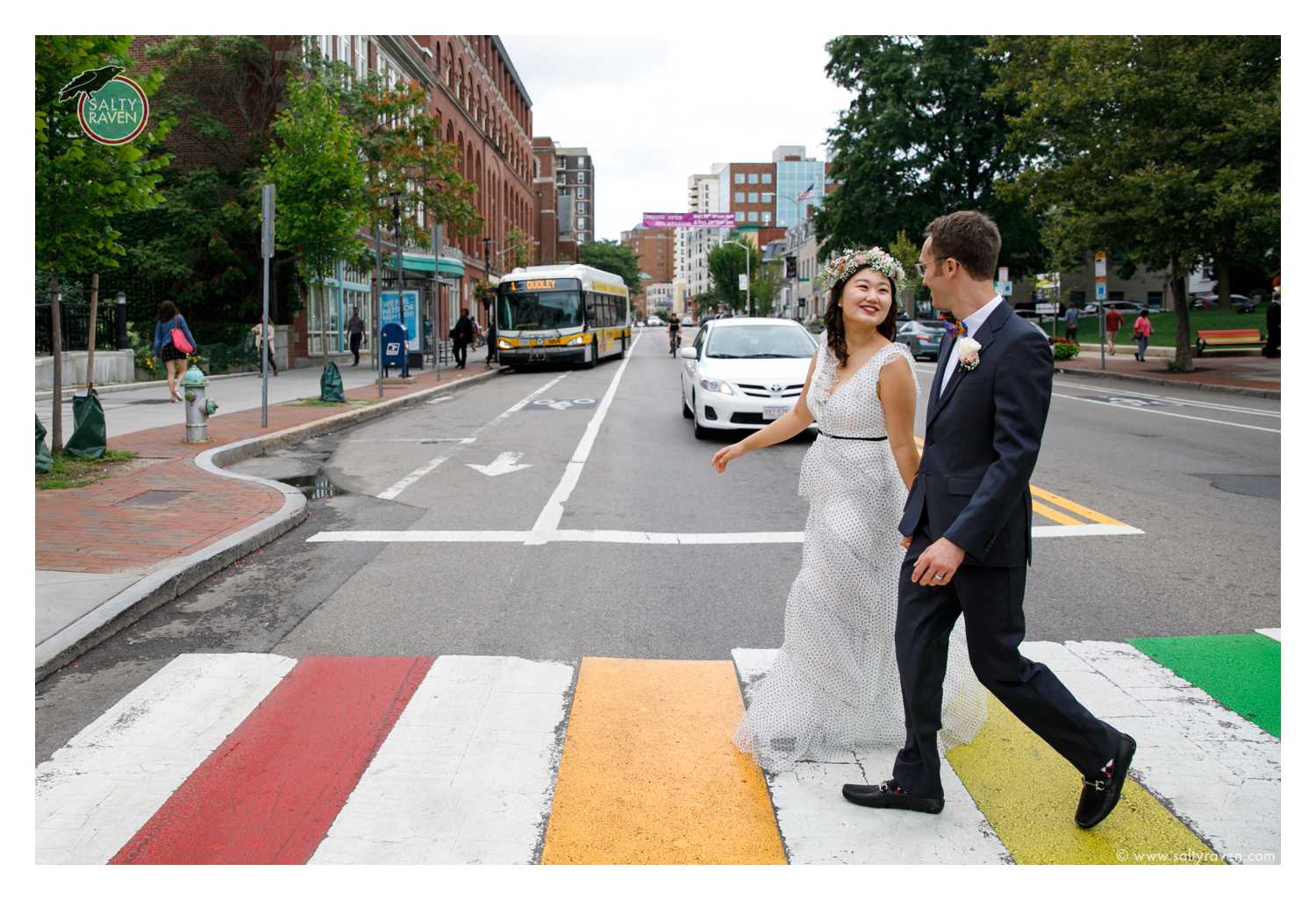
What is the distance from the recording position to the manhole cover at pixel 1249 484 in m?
9.81

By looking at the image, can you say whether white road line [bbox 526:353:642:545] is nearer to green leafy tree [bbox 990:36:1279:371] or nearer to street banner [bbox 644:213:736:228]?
green leafy tree [bbox 990:36:1279:371]

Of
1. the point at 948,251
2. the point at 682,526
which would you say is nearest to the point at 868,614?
the point at 948,251

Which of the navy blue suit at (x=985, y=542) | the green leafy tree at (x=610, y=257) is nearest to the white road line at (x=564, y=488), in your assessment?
the navy blue suit at (x=985, y=542)

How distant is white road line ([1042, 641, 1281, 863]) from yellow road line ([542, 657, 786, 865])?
4.57 feet

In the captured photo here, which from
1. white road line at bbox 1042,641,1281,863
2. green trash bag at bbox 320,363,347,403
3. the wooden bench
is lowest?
white road line at bbox 1042,641,1281,863

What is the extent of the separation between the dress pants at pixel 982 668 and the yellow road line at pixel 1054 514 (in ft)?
17.9

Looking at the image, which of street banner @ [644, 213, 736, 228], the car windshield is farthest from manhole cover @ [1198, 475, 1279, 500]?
street banner @ [644, 213, 736, 228]

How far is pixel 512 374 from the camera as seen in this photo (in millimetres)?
32844

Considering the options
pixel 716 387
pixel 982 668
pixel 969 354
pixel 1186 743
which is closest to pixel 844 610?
pixel 982 668

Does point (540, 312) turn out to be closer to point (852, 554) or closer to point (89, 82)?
point (89, 82)

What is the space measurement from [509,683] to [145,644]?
202 centimetres

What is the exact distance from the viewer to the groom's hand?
3.08 meters

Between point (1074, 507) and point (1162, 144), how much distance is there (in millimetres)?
20236

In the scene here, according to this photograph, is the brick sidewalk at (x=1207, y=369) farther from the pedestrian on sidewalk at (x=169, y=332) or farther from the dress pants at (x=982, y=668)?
the dress pants at (x=982, y=668)
